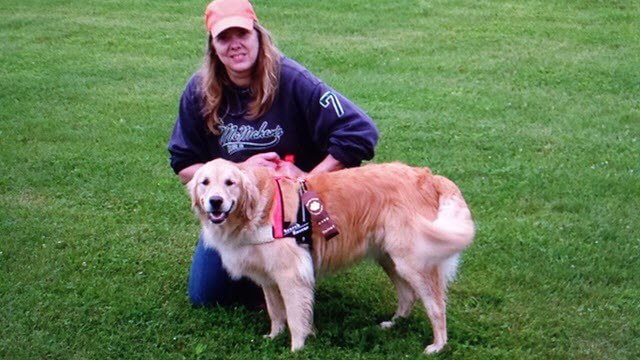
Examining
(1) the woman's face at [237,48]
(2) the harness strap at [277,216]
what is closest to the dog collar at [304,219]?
(2) the harness strap at [277,216]

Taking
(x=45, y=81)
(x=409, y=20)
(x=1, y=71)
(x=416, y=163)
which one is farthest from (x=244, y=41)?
(x=409, y=20)

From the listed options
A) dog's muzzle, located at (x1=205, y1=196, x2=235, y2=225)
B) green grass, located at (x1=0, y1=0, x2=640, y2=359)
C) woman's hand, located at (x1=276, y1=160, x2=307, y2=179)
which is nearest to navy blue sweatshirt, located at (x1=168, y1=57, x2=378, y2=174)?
woman's hand, located at (x1=276, y1=160, x2=307, y2=179)

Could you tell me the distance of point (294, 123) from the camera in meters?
4.57

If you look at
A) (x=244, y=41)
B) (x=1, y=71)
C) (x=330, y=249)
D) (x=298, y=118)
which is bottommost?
(x=1, y=71)

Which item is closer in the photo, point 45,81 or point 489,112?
point 489,112

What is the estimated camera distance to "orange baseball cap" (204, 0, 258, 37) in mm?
4309

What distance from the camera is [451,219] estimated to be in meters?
4.05

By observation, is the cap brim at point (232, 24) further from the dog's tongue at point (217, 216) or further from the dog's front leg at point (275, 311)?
the dog's front leg at point (275, 311)

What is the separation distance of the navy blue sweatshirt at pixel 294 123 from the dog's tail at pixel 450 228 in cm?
62

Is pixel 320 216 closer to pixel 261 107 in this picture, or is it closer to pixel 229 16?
pixel 261 107

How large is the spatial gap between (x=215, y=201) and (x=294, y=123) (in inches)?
35.4

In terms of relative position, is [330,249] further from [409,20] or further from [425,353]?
[409,20]

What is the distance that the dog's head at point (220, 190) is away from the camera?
3869 millimetres

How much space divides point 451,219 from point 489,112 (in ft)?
15.5
